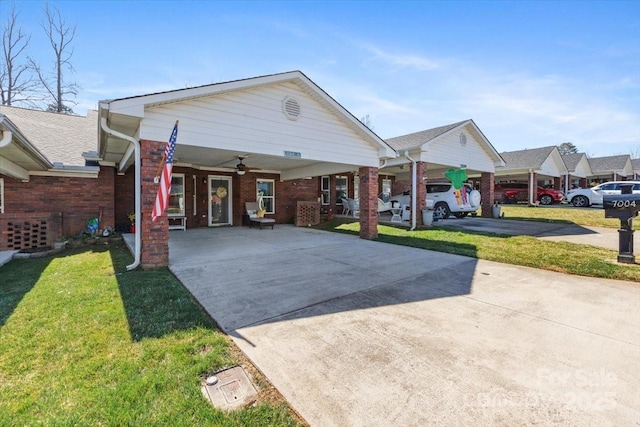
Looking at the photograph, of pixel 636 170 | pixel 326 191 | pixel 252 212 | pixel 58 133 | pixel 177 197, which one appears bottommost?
pixel 252 212

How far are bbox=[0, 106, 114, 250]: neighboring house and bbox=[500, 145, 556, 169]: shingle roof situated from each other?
24.7 meters

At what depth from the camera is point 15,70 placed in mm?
22594

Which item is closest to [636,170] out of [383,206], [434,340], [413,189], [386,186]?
[386,186]

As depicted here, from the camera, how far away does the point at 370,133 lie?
1040 centimetres

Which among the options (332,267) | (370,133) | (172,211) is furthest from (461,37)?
(172,211)

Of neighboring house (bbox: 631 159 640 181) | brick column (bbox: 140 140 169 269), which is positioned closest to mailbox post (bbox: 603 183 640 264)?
brick column (bbox: 140 140 169 269)

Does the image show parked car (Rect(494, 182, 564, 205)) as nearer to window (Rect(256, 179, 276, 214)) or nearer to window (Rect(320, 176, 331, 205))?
window (Rect(320, 176, 331, 205))

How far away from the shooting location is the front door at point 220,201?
14570 millimetres

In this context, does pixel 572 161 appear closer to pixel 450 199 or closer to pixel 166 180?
pixel 450 199

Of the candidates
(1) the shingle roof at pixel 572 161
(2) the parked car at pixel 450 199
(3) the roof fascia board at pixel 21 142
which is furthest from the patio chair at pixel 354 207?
(1) the shingle roof at pixel 572 161

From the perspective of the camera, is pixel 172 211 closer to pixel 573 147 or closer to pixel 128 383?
pixel 128 383

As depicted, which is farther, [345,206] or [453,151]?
[345,206]

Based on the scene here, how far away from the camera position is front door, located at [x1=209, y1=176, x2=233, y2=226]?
47.8 feet

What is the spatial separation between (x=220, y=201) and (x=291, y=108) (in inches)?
310
